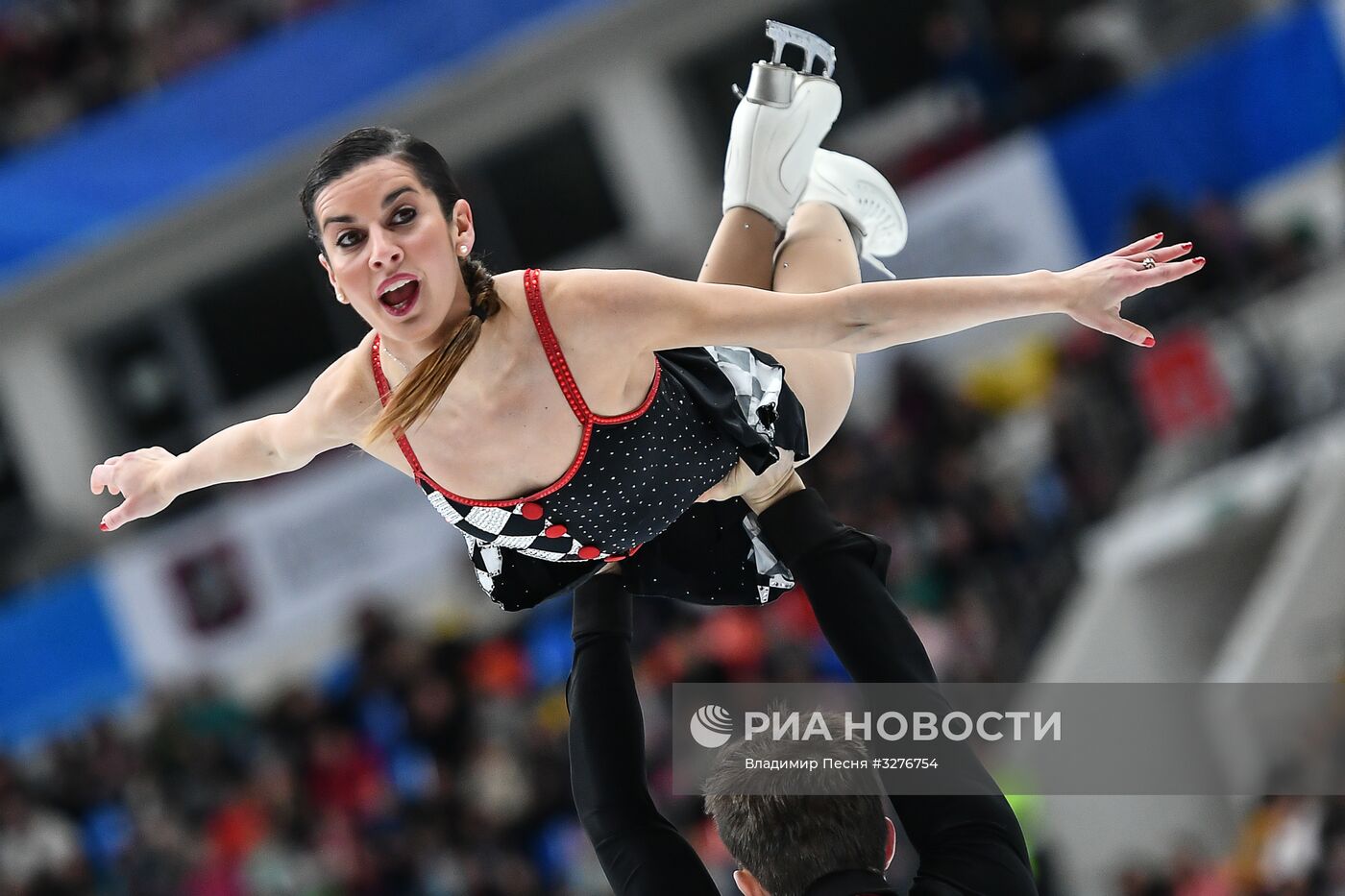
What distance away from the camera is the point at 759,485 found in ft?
11.3

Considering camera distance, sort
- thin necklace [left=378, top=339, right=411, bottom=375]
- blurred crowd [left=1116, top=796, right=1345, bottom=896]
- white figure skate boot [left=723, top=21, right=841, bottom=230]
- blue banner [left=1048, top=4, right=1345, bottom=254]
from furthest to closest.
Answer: blue banner [left=1048, top=4, right=1345, bottom=254] → blurred crowd [left=1116, top=796, right=1345, bottom=896] → white figure skate boot [left=723, top=21, right=841, bottom=230] → thin necklace [left=378, top=339, right=411, bottom=375]

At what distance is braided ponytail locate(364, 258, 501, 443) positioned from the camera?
9.39 feet

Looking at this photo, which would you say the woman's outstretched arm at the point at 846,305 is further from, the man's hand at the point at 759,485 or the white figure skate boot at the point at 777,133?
the white figure skate boot at the point at 777,133

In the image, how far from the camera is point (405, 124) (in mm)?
11844

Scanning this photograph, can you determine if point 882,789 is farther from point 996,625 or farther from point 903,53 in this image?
point 903,53

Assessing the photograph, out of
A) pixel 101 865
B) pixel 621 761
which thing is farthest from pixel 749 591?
pixel 101 865

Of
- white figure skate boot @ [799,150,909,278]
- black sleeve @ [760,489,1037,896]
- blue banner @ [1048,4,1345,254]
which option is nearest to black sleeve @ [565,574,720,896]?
black sleeve @ [760,489,1037,896]

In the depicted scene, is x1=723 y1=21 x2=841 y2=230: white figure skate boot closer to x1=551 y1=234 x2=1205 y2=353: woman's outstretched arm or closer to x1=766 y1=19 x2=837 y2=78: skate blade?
x1=766 y1=19 x2=837 y2=78: skate blade

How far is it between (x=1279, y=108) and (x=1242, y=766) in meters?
3.89

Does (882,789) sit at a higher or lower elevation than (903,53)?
lower

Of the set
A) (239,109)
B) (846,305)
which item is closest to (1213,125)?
(239,109)

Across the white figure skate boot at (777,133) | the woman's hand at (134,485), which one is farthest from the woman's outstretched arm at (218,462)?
the white figure skate boot at (777,133)

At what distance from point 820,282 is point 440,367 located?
0.93 m

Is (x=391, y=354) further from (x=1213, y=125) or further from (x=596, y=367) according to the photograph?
(x=1213, y=125)
